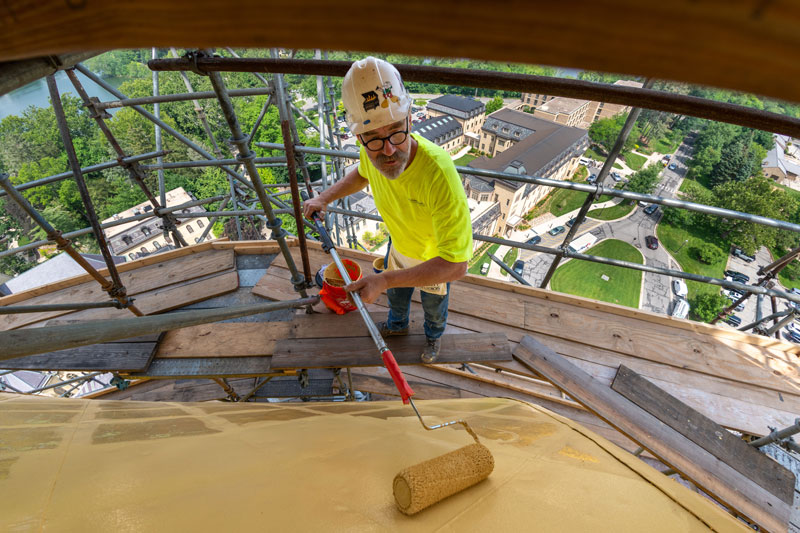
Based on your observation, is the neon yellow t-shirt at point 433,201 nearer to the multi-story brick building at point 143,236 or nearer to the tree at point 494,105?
the multi-story brick building at point 143,236

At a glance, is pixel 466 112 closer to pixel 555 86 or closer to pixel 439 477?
pixel 555 86

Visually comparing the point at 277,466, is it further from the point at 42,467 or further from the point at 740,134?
the point at 740,134

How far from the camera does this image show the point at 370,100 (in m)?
1.89

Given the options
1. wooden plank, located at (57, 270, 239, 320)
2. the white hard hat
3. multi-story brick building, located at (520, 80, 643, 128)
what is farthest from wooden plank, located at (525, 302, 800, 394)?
multi-story brick building, located at (520, 80, 643, 128)

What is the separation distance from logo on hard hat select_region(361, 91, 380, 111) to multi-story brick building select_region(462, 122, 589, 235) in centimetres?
2276

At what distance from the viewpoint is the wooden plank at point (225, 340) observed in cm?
290

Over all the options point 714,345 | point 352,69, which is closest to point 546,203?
point 714,345

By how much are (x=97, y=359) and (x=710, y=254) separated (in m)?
29.3

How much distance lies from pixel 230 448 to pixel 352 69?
1.72m

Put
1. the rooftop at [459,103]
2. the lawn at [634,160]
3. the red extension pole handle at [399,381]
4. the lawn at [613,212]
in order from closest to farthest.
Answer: the red extension pole handle at [399,381]
the lawn at [613,212]
the lawn at [634,160]
the rooftop at [459,103]

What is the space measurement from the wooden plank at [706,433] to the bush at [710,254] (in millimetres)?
26580

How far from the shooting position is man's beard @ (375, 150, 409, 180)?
6.50ft

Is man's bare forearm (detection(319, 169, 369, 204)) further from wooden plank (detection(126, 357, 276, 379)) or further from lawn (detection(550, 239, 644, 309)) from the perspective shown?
lawn (detection(550, 239, 644, 309))

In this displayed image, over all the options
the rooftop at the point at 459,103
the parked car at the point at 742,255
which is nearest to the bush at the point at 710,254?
the parked car at the point at 742,255
